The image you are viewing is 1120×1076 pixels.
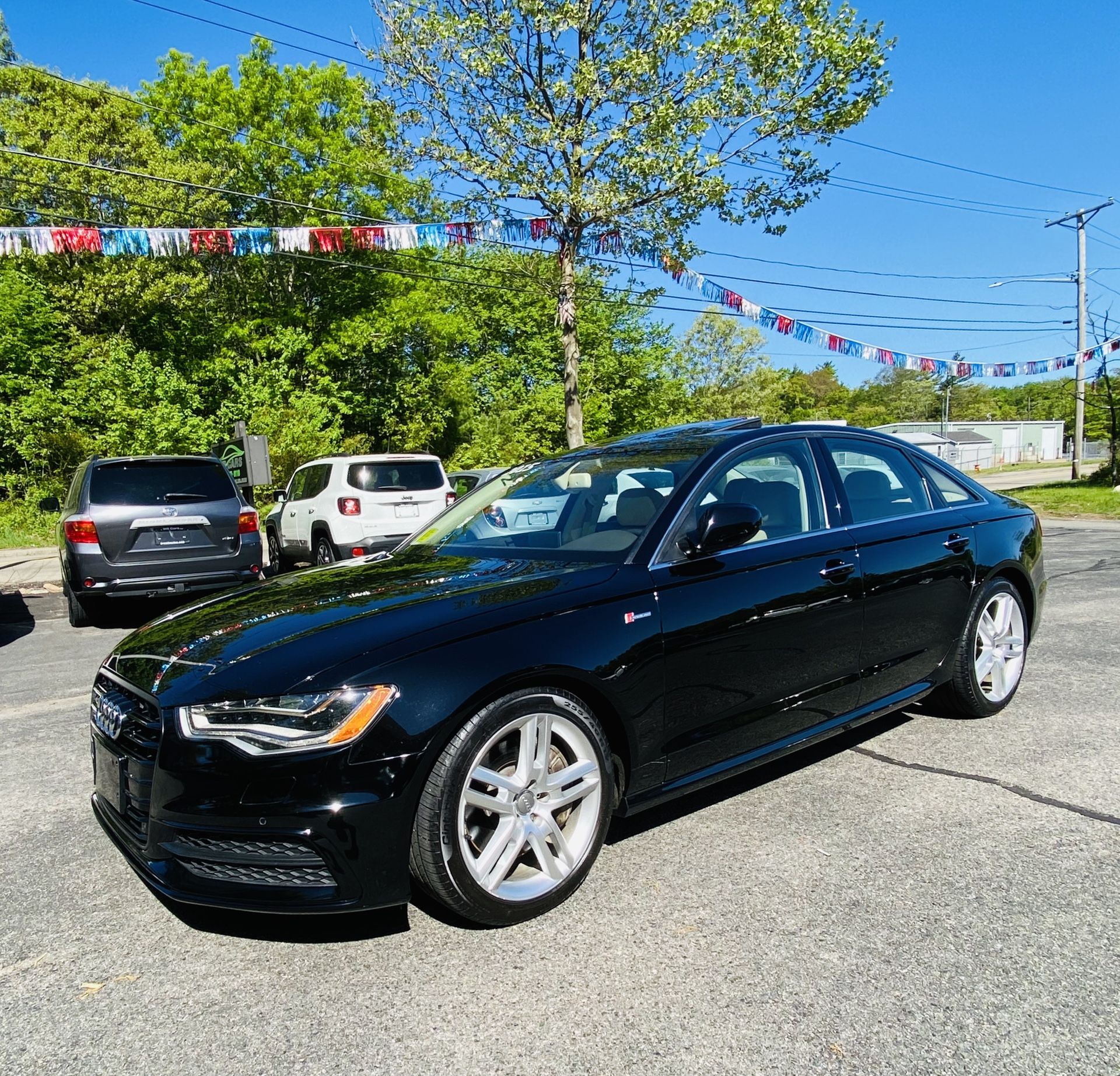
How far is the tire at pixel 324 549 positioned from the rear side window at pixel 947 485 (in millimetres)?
8138

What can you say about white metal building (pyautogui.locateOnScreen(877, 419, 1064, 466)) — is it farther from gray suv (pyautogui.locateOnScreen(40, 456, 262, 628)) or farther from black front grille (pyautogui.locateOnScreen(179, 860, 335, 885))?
black front grille (pyautogui.locateOnScreen(179, 860, 335, 885))

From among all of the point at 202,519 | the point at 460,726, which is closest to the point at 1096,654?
the point at 460,726

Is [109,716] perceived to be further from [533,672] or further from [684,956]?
[684,956]

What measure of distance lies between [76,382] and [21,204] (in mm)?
6358

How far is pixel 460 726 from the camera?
247 centimetres

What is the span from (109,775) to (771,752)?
7.62 feet

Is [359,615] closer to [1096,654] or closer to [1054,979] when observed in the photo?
[1054,979]

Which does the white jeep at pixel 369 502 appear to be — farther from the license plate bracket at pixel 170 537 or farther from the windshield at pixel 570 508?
the windshield at pixel 570 508

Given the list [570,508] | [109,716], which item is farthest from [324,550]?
[109,716]

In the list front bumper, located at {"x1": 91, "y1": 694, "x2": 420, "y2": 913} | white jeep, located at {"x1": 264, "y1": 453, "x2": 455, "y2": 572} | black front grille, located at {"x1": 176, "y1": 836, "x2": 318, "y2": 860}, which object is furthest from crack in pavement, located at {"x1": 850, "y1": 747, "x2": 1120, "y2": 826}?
white jeep, located at {"x1": 264, "y1": 453, "x2": 455, "y2": 572}

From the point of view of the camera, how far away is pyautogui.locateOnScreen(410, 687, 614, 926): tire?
7.99ft

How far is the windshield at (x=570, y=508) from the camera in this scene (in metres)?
3.42

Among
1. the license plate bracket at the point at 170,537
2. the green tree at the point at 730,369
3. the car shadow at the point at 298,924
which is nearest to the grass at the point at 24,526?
the license plate bracket at the point at 170,537

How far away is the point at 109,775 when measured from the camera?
2.76 metres
